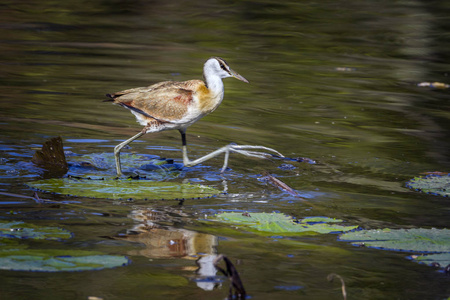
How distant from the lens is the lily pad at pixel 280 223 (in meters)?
6.07

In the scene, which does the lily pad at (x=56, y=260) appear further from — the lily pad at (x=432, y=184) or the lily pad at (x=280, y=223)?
the lily pad at (x=432, y=184)

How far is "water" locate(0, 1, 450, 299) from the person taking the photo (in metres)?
5.22

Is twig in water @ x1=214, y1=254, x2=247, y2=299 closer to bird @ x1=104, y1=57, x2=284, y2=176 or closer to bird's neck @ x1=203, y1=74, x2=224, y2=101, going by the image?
bird @ x1=104, y1=57, x2=284, y2=176

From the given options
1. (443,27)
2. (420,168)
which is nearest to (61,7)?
(443,27)

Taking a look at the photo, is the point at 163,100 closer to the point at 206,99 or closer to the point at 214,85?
the point at 206,99

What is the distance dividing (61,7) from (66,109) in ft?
40.5

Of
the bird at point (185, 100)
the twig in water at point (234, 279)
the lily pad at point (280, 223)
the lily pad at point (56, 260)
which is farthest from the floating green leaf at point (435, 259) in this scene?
the bird at point (185, 100)

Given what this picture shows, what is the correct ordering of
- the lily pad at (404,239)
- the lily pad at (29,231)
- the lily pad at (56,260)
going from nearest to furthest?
the lily pad at (56,260)
the lily pad at (29,231)
the lily pad at (404,239)

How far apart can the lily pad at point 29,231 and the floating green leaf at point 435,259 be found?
8.69 feet

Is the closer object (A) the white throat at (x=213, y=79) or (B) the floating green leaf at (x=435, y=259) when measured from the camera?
(B) the floating green leaf at (x=435, y=259)

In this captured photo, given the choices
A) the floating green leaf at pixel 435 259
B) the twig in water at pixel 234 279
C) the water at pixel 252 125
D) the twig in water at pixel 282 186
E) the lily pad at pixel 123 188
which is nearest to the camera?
the twig in water at pixel 234 279

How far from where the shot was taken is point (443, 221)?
6.72 metres

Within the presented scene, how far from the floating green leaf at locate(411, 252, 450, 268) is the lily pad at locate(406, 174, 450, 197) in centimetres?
197

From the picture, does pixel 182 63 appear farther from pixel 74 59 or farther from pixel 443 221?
pixel 443 221
